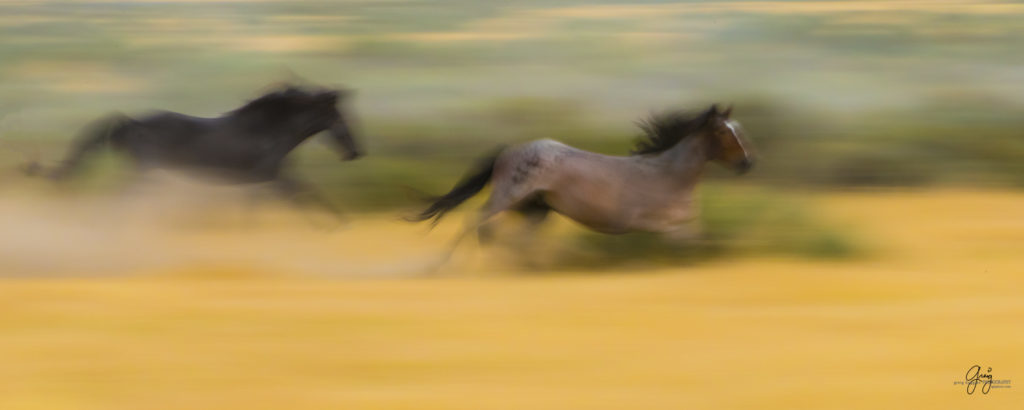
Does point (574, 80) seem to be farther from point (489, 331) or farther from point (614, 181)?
point (489, 331)

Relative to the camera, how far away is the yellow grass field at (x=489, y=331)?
4871 mm

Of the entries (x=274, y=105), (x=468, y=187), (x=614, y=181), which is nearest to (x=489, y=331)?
(x=614, y=181)

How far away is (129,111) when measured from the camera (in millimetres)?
16188

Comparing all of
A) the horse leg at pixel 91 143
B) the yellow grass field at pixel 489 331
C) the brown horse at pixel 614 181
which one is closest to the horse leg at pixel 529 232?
the brown horse at pixel 614 181

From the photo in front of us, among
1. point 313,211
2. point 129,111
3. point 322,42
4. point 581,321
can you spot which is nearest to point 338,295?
point 581,321

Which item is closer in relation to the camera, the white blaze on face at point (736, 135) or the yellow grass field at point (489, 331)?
the yellow grass field at point (489, 331)

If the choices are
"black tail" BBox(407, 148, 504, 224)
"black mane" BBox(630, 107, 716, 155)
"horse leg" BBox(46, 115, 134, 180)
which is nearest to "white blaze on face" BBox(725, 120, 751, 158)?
"black mane" BBox(630, 107, 716, 155)

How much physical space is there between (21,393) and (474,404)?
154 centimetres

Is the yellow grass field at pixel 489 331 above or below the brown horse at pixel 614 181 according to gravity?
below

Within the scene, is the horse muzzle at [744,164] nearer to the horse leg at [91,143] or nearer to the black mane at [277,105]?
the black mane at [277,105]

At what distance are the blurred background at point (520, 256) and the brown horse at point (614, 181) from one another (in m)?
0.27

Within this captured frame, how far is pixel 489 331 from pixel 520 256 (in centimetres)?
187

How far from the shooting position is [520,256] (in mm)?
7680

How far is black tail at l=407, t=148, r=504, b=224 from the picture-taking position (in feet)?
25.8
